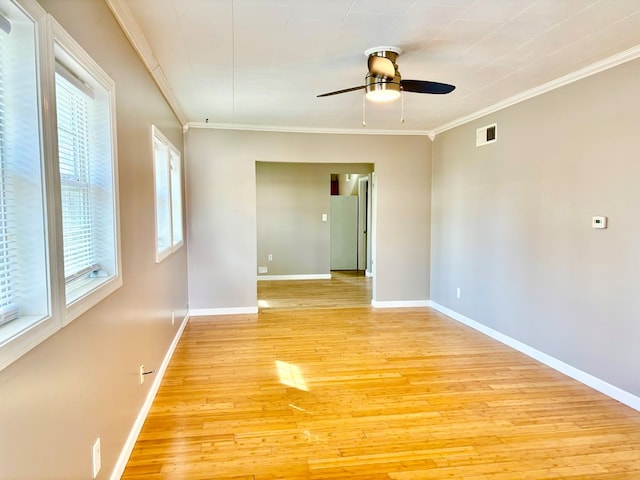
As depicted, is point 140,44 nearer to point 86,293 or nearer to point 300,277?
point 86,293

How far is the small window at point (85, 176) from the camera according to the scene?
154 cm

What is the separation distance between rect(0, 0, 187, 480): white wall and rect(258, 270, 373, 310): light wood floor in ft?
8.61

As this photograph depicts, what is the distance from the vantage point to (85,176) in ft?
5.77

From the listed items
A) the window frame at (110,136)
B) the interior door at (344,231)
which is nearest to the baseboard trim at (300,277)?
the interior door at (344,231)

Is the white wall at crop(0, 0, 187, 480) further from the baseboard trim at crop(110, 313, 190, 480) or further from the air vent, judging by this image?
the air vent

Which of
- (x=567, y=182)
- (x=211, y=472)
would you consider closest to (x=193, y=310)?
(x=211, y=472)

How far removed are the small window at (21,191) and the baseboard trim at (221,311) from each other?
391cm

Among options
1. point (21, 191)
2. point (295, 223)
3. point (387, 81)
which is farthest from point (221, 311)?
point (21, 191)

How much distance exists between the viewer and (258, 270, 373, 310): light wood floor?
575cm

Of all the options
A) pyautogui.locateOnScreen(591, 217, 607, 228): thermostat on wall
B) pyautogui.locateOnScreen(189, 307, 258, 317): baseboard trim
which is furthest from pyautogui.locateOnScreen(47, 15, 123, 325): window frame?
pyautogui.locateOnScreen(591, 217, 607, 228): thermostat on wall

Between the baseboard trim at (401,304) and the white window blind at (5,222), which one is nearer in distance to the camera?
the white window blind at (5,222)

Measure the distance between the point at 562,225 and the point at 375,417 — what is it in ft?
7.40

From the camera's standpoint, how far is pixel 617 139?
281cm

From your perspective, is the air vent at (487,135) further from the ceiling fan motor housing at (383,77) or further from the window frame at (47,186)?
the window frame at (47,186)
